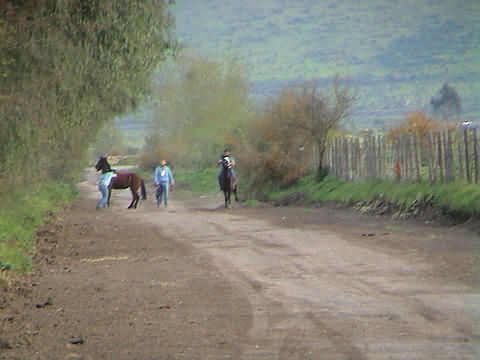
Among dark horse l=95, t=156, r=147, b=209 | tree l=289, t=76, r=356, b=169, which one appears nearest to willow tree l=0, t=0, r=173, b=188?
dark horse l=95, t=156, r=147, b=209

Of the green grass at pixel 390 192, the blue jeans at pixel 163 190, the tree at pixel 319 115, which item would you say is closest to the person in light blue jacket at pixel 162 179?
the blue jeans at pixel 163 190

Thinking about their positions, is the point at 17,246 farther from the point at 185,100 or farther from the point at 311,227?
the point at 185,100

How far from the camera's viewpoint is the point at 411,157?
3316 cm

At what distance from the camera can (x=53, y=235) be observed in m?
26.8

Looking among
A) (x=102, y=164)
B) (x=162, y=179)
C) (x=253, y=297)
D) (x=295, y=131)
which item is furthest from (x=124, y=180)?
(x=253, y=297)

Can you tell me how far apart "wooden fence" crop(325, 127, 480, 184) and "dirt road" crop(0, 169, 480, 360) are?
14.2 feet

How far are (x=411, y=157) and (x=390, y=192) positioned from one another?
1.44 metres

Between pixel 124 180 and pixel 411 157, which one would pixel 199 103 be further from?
pixel 411 157

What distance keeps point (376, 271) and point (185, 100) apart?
7354 cm

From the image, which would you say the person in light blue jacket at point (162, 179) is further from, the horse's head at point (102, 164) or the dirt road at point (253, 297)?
the dirt road at point (253, 297)

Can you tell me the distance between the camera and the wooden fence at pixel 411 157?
92.4ft

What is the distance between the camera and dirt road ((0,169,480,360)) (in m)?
9.92

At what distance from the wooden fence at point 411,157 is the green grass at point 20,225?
433 inches

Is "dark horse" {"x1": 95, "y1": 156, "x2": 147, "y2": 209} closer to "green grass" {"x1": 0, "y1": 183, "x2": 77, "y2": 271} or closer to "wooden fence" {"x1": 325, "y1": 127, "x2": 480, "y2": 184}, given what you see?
"green grass" {"x1": 0, "y1": 183, "x2": 77, "y2": 271}
